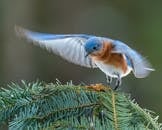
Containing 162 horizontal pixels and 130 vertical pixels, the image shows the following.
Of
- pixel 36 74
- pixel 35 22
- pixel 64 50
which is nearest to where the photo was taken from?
pixel 64 50

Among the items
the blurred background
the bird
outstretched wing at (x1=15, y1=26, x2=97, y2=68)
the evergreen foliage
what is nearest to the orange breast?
the bird

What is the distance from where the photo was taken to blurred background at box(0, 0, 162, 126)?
8.79m

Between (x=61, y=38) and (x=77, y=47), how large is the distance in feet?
0.40

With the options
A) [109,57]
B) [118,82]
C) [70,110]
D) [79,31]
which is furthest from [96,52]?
[79,31]

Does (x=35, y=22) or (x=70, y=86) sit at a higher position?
(x=35, y=22)

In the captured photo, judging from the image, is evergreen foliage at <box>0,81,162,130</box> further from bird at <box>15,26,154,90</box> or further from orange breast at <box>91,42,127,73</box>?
orange breast at <box>91,42,127,73</box>

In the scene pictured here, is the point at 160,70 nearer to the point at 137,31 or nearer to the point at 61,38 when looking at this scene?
the point at 137,31

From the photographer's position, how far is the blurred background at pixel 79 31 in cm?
879

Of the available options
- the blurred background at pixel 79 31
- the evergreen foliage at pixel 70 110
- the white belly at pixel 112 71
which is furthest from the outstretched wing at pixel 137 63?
the blurred background at pixel 79 31

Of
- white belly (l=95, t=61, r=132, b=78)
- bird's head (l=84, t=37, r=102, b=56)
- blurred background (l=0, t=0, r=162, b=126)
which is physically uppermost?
blurred background (l=0, t=0, r=162, b=126)

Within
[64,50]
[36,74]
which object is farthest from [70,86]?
[36,74]

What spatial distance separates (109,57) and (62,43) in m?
0.32

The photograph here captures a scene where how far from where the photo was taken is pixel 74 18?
9.73 meters

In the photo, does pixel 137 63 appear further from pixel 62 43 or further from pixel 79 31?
pixel 79 31
